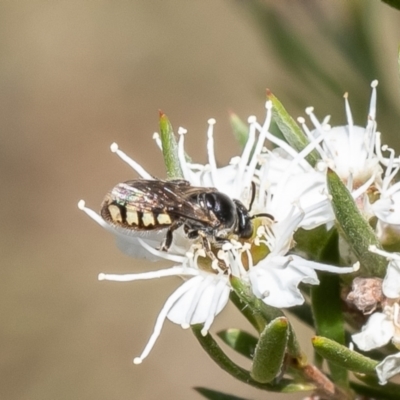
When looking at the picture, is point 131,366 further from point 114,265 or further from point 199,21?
point 199,21

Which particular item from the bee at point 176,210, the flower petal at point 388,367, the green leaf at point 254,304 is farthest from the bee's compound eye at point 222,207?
the flower petal at point 388,367

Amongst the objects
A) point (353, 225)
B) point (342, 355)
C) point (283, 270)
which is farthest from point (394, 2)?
point (342, 355)

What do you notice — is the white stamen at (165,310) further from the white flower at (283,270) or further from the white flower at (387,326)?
the white flower at (387,326)

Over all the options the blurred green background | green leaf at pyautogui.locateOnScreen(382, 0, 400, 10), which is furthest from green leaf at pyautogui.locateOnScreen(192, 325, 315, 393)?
the blurred green background

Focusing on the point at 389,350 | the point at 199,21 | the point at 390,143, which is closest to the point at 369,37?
the point at 390,143

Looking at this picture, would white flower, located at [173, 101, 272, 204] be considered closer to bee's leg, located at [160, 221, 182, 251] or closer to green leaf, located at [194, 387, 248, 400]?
bee's leg, located at [160, 221, 182, 251]

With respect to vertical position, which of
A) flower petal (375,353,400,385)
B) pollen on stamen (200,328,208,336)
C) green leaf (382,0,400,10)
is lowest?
flower petal (375,353,400,385)
